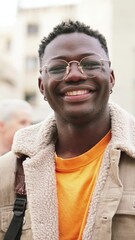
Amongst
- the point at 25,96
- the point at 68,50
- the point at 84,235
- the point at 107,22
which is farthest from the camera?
the point at 25,96

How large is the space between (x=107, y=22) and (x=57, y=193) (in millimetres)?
21549

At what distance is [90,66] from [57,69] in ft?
0.55

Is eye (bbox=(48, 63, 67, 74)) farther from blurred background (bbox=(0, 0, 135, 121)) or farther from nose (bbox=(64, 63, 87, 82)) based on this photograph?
blurred background (bbox=(0, 0, 135, 121))

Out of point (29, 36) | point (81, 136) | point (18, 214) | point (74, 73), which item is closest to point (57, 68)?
point (74, 73)

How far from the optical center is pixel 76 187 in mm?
2643

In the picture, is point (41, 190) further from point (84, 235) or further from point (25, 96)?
point (25, 96)

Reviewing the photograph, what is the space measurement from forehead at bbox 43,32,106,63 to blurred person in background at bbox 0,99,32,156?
97.5 inches

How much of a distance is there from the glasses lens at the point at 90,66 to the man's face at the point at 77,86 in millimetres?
19

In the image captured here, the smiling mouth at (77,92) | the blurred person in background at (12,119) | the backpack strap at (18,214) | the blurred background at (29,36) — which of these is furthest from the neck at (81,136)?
the blurred background at (29,36)

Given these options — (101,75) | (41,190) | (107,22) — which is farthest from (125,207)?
(107,22)

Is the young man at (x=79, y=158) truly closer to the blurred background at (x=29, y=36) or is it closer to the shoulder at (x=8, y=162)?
the shoulder at (x=8, y=162)

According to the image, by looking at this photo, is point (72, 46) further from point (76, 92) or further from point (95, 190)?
point (95, 190)

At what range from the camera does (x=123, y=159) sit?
2.66 metres

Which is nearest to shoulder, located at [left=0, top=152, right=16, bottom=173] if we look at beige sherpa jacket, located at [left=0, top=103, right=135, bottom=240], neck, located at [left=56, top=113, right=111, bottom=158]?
beige sherpa jacket, located at [left=0, top=103, right=135, bottom=240]
